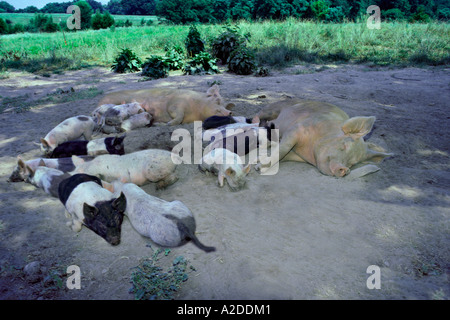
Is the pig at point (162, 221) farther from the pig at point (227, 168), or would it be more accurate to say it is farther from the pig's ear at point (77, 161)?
the pig's ear at point (77, 161)

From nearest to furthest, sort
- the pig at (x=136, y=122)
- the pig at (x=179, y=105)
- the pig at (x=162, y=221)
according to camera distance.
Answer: the pig at (x=162, y=221), the pig at (x=136, y=122), the pig at (x=179, y=105)

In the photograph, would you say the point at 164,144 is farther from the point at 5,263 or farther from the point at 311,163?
the point at 5,263

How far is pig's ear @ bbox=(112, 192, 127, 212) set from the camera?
3.19 meters

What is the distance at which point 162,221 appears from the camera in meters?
2.93

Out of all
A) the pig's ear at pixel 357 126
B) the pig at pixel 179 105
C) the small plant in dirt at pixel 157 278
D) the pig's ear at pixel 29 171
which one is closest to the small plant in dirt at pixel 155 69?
the pig at pixel 179 105

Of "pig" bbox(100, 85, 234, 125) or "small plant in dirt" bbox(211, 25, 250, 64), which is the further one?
"small plant in dirt" bbox(211, 25, 250, 64)

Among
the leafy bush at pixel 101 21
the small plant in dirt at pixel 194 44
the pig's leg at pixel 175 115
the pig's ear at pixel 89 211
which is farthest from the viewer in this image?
the leafy bush at pixel 101 21

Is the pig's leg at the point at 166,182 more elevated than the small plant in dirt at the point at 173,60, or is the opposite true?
the small plant in dirt at the point at 173,60

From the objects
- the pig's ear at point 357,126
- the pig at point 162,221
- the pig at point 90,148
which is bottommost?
the pig at point 162,221

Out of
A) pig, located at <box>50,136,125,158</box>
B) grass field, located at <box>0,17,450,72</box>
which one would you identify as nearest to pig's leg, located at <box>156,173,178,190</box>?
pig, located at <box>50,136,125,158</box>

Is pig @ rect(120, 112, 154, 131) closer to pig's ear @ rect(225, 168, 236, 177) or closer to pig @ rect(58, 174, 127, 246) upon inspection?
pig @ rect(58, 174, 127, 246)

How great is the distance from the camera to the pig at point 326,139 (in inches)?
154

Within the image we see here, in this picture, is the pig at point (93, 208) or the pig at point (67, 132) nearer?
the pig at point (93, 208)

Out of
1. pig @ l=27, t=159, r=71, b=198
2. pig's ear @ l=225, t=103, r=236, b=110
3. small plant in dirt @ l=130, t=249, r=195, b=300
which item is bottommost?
small plant in dirt @ l=130, t=249, r=195, b=300
